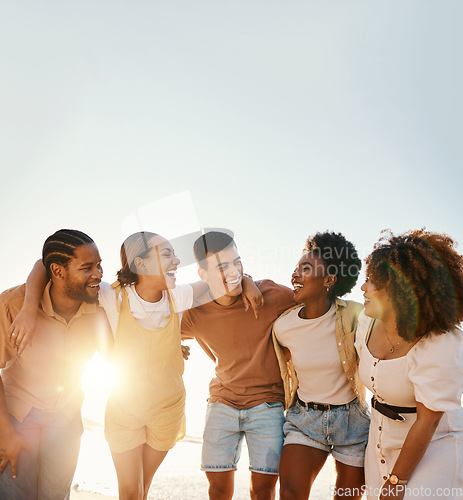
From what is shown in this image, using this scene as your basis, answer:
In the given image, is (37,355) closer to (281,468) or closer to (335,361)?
(281,468)

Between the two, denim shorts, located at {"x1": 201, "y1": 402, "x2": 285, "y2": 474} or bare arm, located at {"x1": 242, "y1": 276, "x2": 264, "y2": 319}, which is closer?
denim shorts, located at {"x1": 201, "y1": 402, "x2": 285, "y2": 474}

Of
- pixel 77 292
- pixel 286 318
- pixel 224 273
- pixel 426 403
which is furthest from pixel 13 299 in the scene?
pixel 426 403

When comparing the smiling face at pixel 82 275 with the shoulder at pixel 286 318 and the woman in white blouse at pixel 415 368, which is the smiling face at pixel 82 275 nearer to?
the shoulder at pixel 286 318

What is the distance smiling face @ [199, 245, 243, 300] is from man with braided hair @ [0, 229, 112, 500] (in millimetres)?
1016

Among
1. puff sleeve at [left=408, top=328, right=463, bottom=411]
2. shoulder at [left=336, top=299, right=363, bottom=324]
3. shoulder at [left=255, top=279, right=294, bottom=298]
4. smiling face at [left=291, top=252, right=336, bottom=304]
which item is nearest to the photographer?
puff sleeve at [left=408, top=328, right=463, bottom=411]

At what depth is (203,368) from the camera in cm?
2631

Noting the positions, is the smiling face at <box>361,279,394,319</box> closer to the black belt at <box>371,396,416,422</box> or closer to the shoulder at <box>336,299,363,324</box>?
the shoulder at <box>336,299,363,324</box>

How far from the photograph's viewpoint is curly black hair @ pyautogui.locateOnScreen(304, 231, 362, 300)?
436 cm

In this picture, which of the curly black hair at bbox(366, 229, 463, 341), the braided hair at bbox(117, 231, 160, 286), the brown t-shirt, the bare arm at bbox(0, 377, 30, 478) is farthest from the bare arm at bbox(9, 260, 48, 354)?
the curly black hair at bbox(366, 229, 463, 341)

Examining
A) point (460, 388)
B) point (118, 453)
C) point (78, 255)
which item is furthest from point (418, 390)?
point (78, 255)

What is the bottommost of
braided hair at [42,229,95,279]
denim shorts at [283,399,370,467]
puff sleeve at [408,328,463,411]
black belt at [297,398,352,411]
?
denim shorts at [283,399,370,467]

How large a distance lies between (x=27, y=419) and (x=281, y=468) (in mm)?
1984

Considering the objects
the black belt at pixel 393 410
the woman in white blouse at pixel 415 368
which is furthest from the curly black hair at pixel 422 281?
the black belt at pixel 393 410

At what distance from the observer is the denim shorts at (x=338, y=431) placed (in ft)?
12.5
